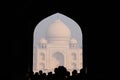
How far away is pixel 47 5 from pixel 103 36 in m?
3.06

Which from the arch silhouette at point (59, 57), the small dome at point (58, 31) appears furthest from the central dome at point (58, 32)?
the arch silhouette at point (59, 57)

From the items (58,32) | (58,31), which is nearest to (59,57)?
(58,32)

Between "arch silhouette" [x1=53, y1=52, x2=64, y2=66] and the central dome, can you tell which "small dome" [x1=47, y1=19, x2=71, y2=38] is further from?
"arch silhouette" [x1=53, y1=52, x2=64, y2=66]

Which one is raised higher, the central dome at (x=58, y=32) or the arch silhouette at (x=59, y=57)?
the central dome at (x=58, y=32)

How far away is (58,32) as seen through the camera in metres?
64.8

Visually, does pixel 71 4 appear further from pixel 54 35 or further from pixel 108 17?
pixel 54 35

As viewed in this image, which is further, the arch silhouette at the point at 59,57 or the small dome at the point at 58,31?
the arch silhouette at the point at 59,57

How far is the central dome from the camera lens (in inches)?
2559

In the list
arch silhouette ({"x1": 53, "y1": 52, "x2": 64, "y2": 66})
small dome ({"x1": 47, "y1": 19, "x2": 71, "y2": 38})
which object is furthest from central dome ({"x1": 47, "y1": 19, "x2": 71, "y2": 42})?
arch silhouette ({"x1": 53, "y1": 52, "x2": 64, "y2": 66})

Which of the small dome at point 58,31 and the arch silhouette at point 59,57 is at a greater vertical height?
the small dome at point 58,31

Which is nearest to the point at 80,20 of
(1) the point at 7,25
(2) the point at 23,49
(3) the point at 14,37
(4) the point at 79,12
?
(4) the point at 79,12

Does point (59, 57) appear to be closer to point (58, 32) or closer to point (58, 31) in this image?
point (58, 32)

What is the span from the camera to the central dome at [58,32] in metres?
65.0

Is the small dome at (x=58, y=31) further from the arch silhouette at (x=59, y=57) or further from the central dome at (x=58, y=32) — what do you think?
the arch silhouette at (x=59, y=57)
